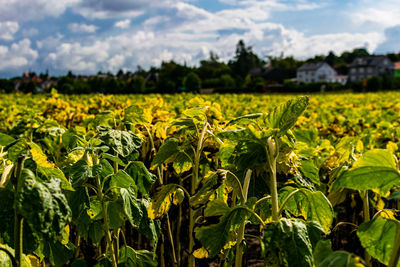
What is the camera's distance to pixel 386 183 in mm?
992

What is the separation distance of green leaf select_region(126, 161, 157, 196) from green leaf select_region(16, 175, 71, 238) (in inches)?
31.7

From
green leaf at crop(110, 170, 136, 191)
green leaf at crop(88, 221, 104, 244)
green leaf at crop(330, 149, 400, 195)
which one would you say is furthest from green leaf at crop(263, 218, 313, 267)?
green leaf at crop(88, 221, 104, 244)

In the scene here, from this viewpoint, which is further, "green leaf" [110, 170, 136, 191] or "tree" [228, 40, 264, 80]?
"tree" [228, 40, 264, 80]

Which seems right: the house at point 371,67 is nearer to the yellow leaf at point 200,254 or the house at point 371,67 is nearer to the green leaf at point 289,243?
the yellow leaf at point 200,254

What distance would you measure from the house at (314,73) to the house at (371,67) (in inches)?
279

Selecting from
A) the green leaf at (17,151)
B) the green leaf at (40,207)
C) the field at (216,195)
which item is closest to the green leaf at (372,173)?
the field at (216,195)

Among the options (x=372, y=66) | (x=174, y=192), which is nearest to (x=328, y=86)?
(x=372, y=66)

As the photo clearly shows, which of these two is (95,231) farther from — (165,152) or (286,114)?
(286,114)

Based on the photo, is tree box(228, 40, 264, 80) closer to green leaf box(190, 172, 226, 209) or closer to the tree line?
the tree line

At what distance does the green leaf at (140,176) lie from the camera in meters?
1.74

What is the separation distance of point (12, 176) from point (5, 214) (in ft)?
0.48

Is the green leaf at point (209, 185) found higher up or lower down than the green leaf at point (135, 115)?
lower down

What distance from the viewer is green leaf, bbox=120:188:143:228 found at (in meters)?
1.42

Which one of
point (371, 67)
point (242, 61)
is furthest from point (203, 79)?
point (371, 67)
